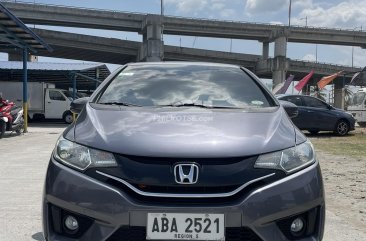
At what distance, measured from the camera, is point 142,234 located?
108 inches

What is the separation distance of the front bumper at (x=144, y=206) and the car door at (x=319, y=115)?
14181mm

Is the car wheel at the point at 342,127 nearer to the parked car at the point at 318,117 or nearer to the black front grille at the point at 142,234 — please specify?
the parked car at the point at 318,117

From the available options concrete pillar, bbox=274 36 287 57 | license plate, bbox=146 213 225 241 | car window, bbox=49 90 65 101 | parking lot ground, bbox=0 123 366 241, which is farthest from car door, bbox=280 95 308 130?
concrete pillar, bbox=274 36 287 57

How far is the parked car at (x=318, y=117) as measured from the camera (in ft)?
54.4

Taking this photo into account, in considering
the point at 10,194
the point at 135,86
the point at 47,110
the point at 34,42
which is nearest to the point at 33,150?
the point at 10,194

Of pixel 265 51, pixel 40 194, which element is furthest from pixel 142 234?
pixel 265 51

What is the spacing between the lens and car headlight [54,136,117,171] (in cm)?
283

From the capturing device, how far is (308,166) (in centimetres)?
301

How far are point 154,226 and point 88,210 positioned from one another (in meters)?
0.41

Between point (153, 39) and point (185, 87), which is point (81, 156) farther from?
point (153, 39)

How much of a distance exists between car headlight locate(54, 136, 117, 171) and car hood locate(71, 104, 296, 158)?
4cm

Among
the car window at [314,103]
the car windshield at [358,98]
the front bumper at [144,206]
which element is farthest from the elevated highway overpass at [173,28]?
the front bumper at [144,206]

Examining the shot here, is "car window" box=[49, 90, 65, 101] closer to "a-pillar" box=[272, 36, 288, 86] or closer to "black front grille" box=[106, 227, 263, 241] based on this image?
"black front grille" box=[106, 227, 263, 241]

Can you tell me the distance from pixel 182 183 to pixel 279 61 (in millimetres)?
60098
